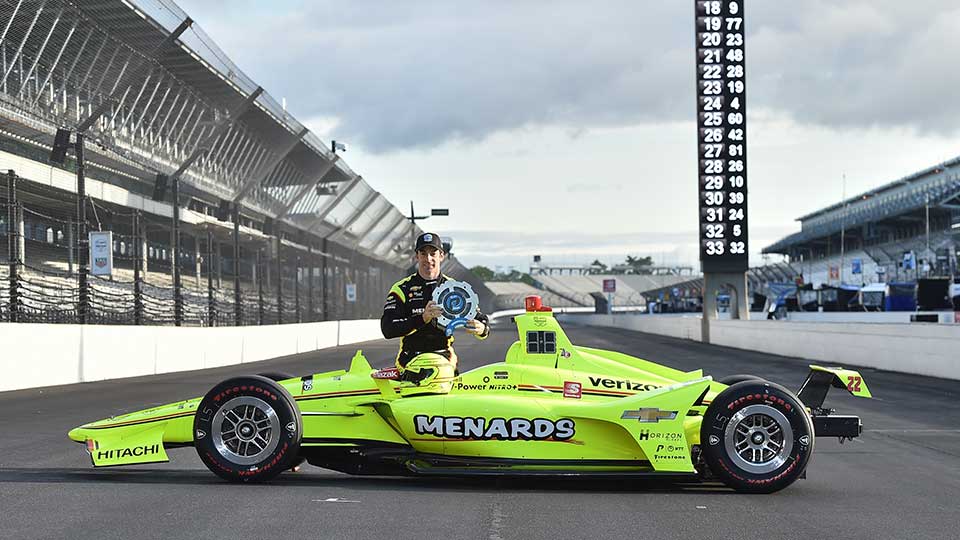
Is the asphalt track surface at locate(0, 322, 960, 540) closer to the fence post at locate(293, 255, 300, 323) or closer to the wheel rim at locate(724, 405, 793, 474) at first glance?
the wheel rim at locate(724, 405, 793, 474)

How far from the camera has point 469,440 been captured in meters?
6.97

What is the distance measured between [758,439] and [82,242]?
14.9m

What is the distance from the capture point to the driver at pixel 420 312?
7312 millimetres

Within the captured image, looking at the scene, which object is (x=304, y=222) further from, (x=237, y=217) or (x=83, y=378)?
(x=83, y=378)

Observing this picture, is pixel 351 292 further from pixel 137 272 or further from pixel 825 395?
pixel 825 395

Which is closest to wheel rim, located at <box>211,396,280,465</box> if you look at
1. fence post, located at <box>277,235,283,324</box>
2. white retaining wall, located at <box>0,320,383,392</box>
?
white retaining wall, located at <box>0,320,383,392</box>

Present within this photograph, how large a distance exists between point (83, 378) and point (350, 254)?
22468 millimetres

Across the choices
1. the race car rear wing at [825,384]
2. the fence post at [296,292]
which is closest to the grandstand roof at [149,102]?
the fence post at [296,292]

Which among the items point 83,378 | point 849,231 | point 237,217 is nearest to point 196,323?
point 237,217

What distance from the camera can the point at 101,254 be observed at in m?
19.1

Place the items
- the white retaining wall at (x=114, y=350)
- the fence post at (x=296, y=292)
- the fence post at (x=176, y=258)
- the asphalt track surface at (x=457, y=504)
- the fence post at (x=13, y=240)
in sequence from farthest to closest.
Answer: the fence post at (x=296, y=292)
the fence post at (x=176, y=258)
the white retaining wall at (x=114, y=350)
the fence post at (x=13, y=240)
the asphalt track surface at (x=457, y=504)

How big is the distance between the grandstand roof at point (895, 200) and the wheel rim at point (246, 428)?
5584cm

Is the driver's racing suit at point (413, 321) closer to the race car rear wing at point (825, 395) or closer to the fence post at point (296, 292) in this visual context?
the race car rear wing at point (825, 395)

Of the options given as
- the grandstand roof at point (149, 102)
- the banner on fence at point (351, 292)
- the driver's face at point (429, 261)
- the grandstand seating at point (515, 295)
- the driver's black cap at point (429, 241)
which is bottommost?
the driver's face at point (429, 261)
